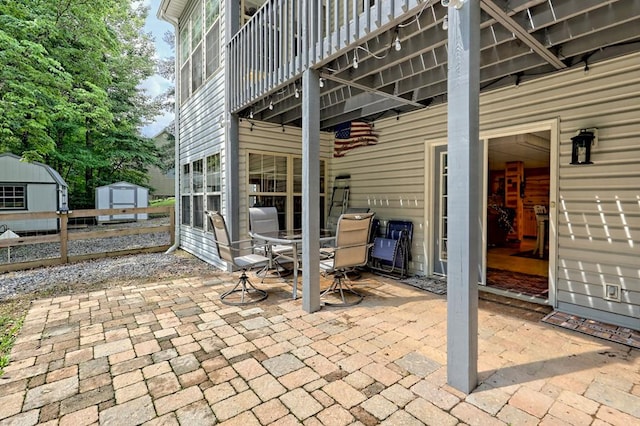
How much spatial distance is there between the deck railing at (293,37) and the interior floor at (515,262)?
4680mm

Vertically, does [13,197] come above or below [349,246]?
above

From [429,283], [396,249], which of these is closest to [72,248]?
[396,249]

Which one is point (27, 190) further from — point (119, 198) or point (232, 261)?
point (232, 261)

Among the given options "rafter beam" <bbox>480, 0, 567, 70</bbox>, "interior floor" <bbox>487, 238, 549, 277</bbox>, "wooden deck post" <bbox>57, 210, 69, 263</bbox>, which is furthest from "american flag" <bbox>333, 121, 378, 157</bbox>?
"wooden deck post" <bbox>57, 210, 69, 263</bbox>

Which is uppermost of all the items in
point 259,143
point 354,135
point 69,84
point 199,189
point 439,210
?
point 69,84

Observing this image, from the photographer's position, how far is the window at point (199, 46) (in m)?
6.17

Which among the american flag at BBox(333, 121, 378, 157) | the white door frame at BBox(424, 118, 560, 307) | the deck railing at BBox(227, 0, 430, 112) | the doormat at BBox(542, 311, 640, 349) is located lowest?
the doormat at BBox(542, 311, 640, 349)

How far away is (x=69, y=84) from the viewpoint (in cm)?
834

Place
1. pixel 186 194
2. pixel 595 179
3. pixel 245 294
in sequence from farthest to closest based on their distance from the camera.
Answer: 1. pixel 186 194
2. pixel 245 294
3. pixel 595 179

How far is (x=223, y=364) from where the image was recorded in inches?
96.5

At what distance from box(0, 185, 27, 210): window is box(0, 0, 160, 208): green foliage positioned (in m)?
1.29

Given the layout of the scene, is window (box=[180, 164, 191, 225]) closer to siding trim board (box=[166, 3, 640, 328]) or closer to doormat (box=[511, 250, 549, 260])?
siding trim board (box=[166, 3, 640, 328])

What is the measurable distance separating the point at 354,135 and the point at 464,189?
402 cm

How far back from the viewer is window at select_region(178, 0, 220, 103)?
6168 millimetres
